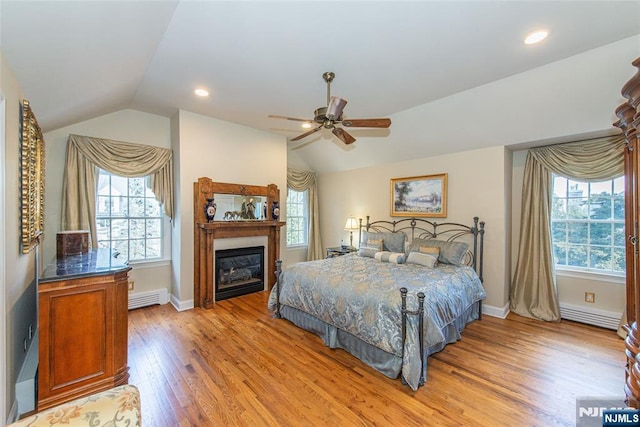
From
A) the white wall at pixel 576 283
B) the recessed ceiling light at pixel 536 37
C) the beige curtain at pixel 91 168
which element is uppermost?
the recessed ceiling light at pixel 536 37

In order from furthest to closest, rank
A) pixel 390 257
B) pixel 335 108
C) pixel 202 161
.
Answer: pixel 202 161 < pixel 390 257 < pixel 335 108

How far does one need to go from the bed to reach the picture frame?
0.29m

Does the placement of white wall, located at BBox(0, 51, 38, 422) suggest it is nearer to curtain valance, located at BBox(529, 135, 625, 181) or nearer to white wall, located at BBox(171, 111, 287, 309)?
white wall, located at BBox(171, 111, 287, 309)

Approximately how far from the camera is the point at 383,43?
236 centimetres

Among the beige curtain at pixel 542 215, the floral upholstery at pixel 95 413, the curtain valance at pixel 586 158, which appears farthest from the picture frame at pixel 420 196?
the floral upholstery at pixel 95 413

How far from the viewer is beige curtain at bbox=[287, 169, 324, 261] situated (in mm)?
6254

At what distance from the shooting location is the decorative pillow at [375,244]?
448 centimetres

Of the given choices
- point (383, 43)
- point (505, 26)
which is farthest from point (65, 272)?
point (505, 26)

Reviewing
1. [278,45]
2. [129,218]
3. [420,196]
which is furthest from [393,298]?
[129,218]

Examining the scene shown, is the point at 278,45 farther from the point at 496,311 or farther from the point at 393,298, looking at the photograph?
the point at 496,311

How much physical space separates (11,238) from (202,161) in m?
2.76

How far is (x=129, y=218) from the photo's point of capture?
4.19 metres

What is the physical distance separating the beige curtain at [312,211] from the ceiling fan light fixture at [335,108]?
3.60 metres
